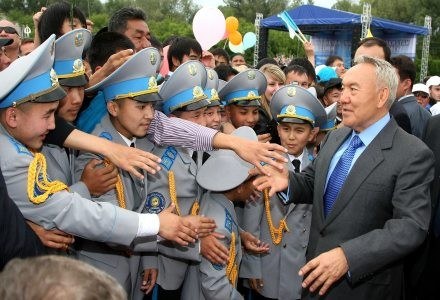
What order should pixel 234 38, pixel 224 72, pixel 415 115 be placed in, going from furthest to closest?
pixel 234 38 → pixel 224 72 → pixel 415 115

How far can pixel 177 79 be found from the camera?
312cm

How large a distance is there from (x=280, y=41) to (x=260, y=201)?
22447 millimetres

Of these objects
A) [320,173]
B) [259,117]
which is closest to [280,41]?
[259,117]

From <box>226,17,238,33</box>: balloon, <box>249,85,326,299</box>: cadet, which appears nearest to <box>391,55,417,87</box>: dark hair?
<box>249,85,326,299</box>: cadet

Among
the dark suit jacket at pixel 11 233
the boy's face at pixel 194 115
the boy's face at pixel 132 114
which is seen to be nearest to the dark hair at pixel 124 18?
the boy's face at pixel 194 115

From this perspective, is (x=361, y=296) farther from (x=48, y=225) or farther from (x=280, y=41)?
(x=280, y=41)

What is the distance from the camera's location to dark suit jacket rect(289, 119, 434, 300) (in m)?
2.34

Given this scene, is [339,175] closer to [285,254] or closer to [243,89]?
[285,254]

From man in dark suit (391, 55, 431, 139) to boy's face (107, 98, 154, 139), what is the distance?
7.29 ft

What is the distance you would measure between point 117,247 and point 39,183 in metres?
0.71

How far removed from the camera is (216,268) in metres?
2.92

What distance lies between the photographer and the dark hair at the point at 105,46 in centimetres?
325

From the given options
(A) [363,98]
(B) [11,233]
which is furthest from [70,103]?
(A) [363,98]

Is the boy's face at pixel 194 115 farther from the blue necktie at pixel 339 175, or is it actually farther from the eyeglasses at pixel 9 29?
the eyeglasses at pixel 9 29
